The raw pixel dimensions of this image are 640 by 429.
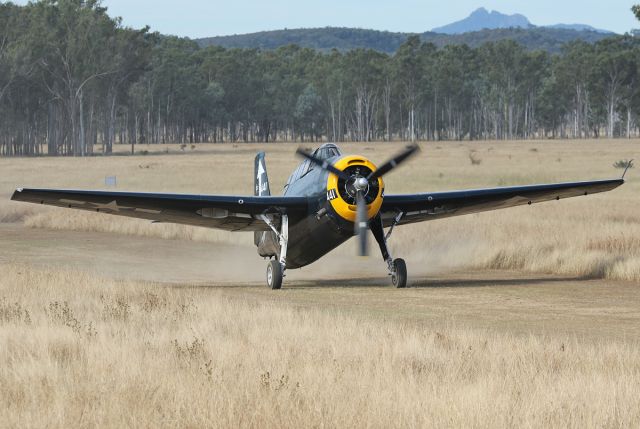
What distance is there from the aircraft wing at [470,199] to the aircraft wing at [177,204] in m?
2.17

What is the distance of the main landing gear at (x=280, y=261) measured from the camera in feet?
66.0

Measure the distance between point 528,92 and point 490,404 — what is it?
17121cm

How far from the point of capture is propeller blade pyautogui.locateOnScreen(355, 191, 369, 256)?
17797 millimetres

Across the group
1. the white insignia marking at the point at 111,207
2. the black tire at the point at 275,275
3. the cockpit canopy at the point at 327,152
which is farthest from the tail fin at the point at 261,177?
the cockpit canopy at the point at 327,152

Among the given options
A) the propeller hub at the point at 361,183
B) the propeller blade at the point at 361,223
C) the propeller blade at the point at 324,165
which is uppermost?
the propeller blade at the point at 324,165

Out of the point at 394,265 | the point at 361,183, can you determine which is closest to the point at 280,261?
the point at 394,265

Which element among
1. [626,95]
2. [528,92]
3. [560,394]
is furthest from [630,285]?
[528,92]

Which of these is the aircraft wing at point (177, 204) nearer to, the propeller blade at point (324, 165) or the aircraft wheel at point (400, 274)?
the propeller blade at point (324, 165)

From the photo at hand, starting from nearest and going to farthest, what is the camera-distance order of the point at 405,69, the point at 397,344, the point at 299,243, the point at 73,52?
the point at 397,344
the point at 299,243
the point at 73,52
the point at 405,69

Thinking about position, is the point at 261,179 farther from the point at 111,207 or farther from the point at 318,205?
the point at 318,205

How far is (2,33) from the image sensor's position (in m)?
113

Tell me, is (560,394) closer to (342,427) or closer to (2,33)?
(342,427)

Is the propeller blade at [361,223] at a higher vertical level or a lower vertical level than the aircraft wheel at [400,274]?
higher

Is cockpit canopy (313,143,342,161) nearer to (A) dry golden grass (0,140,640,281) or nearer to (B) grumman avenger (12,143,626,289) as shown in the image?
(B) grumman avenger (12,143,626,289)
